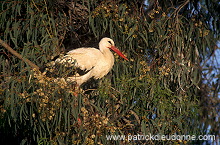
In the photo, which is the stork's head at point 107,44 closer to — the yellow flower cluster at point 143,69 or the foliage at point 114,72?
the foliage at point 114,72

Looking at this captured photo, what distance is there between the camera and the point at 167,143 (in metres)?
3.70

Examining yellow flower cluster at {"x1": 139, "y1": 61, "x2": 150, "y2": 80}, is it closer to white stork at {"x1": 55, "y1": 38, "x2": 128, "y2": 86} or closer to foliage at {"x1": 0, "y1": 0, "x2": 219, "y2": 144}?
foliage at {"x1": 0, "y1": 0, "x2": 219, "y2": 144}

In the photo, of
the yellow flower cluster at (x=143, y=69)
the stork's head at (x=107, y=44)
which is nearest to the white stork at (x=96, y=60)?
the stork's head at (x=107, y=44)

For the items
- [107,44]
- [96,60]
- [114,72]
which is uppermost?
[107,44]

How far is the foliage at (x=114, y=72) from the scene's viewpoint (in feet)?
11.1

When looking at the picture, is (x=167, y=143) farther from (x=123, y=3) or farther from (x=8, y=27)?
(x=8, y=27)

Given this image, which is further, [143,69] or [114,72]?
[114,72]

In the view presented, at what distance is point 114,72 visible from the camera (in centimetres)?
430

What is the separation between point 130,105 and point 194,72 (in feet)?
2.40

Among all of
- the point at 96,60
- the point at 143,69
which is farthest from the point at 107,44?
the point at 143,69

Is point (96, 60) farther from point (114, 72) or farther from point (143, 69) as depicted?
point (143, 69)

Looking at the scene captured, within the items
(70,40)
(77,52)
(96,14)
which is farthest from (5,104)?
(70,40)

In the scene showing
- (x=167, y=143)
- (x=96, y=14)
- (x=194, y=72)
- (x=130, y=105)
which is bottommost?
(x=167, y=143)

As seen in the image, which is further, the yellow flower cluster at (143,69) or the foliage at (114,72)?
the yellow flower cluster at (143,69)
